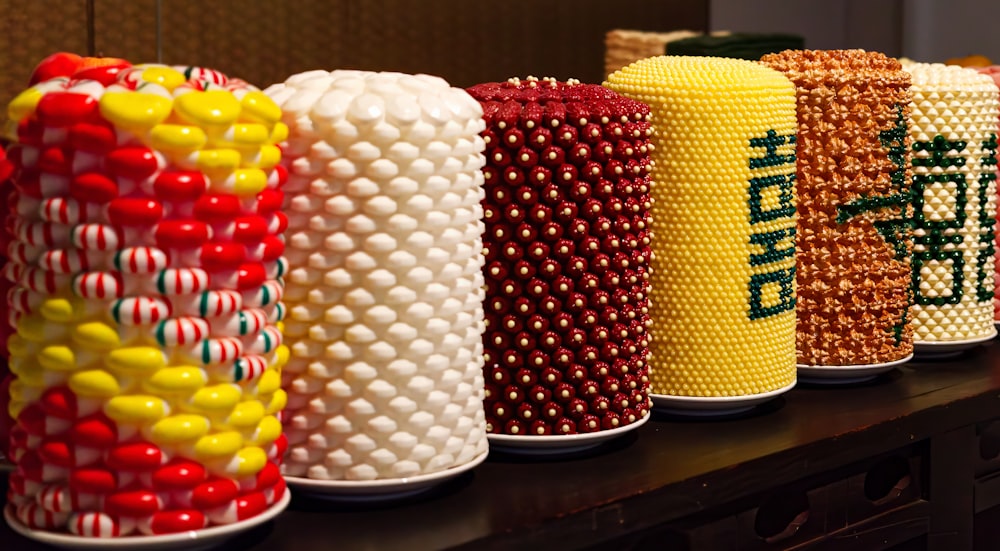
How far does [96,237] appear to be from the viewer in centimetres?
65

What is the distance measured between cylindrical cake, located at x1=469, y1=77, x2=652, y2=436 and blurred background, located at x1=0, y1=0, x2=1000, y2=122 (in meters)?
1.98

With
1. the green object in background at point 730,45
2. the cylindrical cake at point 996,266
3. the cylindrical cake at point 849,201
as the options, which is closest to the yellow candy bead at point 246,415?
the cylindrical cake at point 849,201

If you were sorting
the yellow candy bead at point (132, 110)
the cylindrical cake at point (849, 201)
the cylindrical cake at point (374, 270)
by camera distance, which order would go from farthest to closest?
the cylindrical cake at point (849, 201)
the cylindrical cake at point (374, 270)
the yellow candy bead at point (132, 110)

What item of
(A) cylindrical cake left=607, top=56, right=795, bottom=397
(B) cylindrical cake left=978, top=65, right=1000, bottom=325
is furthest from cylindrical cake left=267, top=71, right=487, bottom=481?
(B) cylindrical cake left=978, top=65, right=1000, bottom=325

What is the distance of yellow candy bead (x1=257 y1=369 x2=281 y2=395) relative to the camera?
708 millimetres

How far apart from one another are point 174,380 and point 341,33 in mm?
2570

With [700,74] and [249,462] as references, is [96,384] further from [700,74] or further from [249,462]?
[700,74]

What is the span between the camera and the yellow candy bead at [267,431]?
71 centimetres

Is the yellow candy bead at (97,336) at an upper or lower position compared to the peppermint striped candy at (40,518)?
upper

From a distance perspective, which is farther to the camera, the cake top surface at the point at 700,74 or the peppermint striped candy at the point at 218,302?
the cake top surface at the point at 700,74

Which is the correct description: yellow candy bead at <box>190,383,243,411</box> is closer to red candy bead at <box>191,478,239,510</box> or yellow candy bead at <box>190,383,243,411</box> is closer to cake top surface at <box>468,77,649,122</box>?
red candy bead at <box>191,478,239,510</box>

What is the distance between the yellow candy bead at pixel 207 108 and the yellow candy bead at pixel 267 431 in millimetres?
172

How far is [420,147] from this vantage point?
0.76 meters

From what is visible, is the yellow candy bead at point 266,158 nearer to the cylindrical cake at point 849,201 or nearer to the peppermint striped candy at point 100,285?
the peppermint striped candy at point 100,285
